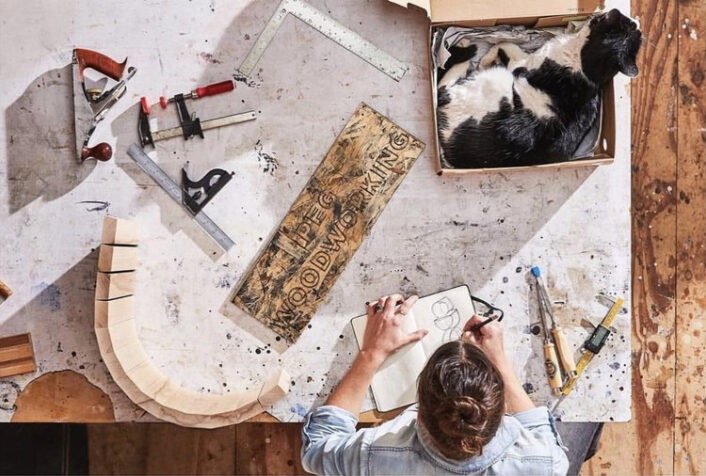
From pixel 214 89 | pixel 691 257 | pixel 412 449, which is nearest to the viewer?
pixel 412 449

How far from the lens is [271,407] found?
1464 millimetres

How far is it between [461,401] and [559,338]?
455mm

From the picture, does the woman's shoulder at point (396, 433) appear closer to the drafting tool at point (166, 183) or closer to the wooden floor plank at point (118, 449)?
the drafting tool at point (166, 183)

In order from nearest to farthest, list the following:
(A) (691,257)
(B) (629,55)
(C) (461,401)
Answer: (C) (461,401) < (B) (629,55) < (A) (691,257)

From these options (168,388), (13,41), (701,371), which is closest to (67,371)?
(168,388)

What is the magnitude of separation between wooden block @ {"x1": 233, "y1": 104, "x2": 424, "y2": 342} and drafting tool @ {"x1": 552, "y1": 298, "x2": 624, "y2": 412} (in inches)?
22.5

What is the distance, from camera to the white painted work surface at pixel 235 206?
1.47 meters

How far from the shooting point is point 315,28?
4.86ft

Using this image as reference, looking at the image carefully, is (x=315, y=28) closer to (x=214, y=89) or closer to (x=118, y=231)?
(x=214, y=89)

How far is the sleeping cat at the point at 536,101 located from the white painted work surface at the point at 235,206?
68 millimetres

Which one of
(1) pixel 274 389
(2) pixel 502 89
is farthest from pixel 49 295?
(2) pixel 502 89

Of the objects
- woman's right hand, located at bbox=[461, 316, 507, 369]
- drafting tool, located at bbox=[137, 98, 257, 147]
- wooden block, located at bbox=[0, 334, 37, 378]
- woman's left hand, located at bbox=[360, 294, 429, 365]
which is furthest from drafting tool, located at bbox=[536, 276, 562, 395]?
wooden block, located at bbox=[0, 334, 37, 378]

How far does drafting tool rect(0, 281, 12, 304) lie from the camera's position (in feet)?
4.83

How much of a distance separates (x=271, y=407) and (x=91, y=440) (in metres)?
0.78
